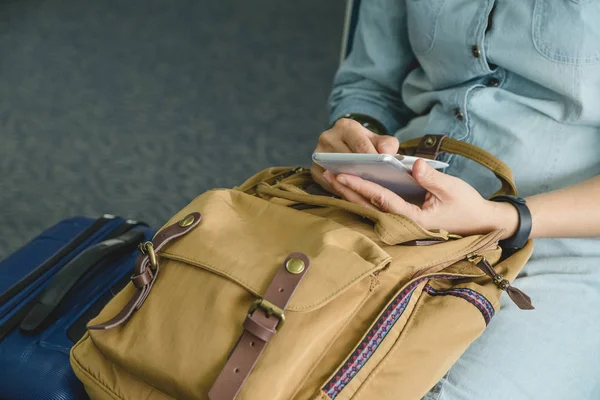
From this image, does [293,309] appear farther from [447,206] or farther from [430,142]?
[430,142]

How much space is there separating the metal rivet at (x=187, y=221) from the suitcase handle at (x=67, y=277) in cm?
25

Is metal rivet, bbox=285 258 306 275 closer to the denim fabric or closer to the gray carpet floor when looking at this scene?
the denim fabric

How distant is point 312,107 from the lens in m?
2.20

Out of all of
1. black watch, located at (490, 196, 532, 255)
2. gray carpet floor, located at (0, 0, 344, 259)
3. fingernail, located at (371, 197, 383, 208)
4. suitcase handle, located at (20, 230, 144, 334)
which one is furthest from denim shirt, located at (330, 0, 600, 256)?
gray carpet floor, located at (0, 0, 344, 259)

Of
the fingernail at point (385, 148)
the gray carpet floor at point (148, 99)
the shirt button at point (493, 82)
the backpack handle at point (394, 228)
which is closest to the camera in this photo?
the backpack handle at point (394, 228)

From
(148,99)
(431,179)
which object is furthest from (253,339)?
(148,99)

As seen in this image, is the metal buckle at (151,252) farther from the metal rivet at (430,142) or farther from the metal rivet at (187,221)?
the metal rivet at (430,142)

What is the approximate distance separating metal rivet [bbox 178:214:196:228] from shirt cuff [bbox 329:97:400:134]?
1.34 ft

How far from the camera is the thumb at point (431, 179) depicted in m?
0.66

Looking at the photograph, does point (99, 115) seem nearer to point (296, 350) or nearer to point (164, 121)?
point (164, 121)

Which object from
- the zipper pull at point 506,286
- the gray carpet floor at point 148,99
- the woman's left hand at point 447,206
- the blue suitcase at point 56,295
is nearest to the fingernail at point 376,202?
the woman's left hand at point 447,206

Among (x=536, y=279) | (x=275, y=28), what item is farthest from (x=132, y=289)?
(x=275, y=28)

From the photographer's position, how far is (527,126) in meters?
0.82

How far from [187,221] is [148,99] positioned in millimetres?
1628
